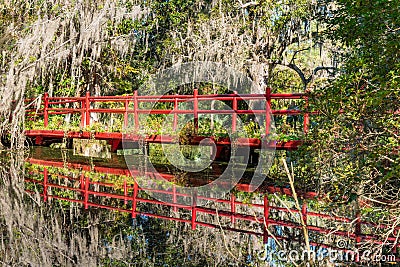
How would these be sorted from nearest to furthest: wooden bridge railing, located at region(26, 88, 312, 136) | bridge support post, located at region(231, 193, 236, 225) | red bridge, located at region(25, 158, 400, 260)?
red bridge, located at region(25, 158, 400, 260) → bridge support post, located at region(231, 193, 236, 225) → wooden bridge railing, located at region(26, 88, 312, 136)

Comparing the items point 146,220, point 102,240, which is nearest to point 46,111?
point 146,220

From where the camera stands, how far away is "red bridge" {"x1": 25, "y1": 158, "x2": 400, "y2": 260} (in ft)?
15.4

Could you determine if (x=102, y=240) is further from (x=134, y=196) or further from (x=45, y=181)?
(x=45, y=181)

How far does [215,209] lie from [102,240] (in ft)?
5.66

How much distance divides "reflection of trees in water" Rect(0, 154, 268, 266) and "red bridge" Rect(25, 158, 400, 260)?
25 cm

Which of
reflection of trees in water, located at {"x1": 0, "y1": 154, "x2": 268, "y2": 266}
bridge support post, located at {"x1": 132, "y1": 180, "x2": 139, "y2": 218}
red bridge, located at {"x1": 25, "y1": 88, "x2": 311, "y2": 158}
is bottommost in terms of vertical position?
reflection of trees in water, located at {"x1": 0, "y1": 154, "x2": 268, "y2": 266}

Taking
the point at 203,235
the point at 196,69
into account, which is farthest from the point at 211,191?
the point at 196,69

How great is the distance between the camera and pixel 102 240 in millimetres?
4582

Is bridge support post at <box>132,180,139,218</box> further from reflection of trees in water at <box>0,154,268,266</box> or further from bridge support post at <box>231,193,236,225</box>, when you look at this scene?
bridge support post at <box>231,193,236,225</box>

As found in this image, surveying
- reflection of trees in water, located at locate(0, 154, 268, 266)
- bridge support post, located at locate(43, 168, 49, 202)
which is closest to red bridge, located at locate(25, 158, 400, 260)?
bridge support post, located at locate(43, 168, 49, 202)

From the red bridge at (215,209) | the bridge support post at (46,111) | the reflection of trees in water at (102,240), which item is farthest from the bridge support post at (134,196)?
the bridge support post at (46,111)

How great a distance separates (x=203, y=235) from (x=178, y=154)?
6.82m

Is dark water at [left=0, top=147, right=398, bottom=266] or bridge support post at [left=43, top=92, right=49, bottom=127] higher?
bridge support post at [left=43, top=92, right=49, bottom=127]

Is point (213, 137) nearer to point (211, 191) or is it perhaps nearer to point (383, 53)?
point (211, 191)
